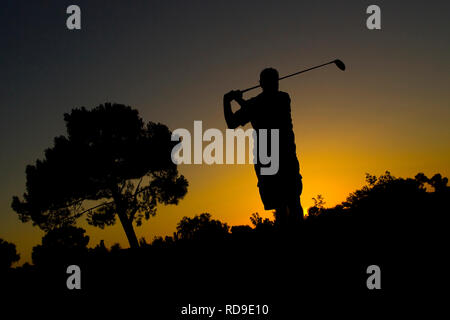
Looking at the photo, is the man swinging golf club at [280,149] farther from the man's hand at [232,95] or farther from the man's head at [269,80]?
the man's hand at [232,95]

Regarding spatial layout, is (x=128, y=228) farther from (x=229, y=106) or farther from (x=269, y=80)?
(x=269, y=80)

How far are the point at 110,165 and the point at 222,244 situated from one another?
20.0m

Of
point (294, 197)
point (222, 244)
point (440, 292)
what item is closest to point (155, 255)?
point (222, 244)

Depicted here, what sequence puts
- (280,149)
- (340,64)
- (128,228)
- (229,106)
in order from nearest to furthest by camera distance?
(280,149), (229,106), (340,64), (128,228)

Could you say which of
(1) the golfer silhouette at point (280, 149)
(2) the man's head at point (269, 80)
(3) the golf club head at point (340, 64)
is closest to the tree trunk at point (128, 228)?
(3) the golf club head at point (340, 64)

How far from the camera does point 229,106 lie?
4938 mm

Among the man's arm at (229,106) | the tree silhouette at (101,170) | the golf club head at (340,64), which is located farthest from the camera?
the tree silhouette at (101,170)

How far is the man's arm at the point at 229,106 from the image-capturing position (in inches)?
189

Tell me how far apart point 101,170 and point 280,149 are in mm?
21465

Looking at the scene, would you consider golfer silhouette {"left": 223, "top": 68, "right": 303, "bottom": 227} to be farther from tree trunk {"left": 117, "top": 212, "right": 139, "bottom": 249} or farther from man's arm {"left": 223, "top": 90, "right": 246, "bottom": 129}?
tree trunk {"left": 117, "top": 212, "right": 139, "bottom": 249}

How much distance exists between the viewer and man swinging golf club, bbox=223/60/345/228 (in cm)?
448

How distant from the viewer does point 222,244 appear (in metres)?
5.67

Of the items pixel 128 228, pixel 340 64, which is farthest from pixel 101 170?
pixel 340 64

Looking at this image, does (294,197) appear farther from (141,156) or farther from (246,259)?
(141,156)
